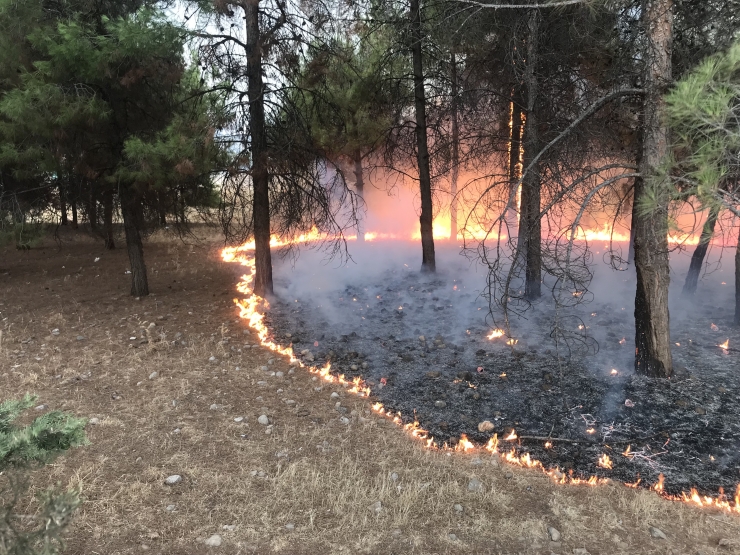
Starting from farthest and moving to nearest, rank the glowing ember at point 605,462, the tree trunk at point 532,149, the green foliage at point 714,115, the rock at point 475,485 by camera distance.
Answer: the tree trunk at point 532,149 → the glowing ember at point 605,462 → the rock at point 475,485 → the green foliage at point 714,115

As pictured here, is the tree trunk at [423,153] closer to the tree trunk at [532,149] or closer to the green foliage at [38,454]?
the tree trunk at [532,149]

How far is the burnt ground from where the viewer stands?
4.74 meters

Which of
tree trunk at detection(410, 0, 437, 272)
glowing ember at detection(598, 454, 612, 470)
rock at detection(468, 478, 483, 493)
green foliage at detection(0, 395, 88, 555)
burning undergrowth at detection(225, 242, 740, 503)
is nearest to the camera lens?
green foliage at detection(0, 395, 88, 555)

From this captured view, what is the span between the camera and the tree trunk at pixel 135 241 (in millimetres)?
9219

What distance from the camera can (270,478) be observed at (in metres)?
4.12

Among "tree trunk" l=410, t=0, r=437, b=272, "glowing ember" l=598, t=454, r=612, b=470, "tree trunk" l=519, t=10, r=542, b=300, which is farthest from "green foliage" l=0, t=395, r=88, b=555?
"tree trunk" l=410, t=0, r=437, b=272

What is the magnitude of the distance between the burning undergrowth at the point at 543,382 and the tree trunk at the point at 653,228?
16.3 inches

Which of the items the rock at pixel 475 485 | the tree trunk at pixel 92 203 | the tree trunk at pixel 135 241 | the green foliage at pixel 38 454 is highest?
the tree trunk at pixel 92 203

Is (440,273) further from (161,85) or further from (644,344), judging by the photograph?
(161,85)

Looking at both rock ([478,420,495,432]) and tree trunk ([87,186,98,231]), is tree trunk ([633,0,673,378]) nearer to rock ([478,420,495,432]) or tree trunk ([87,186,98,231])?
rock ([478,420,495,432])

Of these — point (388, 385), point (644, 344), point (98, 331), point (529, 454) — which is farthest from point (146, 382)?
point (644, 344)

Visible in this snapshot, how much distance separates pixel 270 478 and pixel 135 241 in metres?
7.08

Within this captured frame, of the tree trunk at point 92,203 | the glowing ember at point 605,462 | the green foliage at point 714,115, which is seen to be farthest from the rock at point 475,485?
the tree trunk at point 92,203

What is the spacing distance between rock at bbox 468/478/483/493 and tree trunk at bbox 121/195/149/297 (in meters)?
8.01
